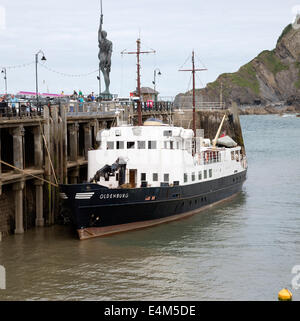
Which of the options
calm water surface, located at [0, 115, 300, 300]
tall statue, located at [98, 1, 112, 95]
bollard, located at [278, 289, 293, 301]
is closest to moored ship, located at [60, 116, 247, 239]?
calm water surface, located at [0, 115, 300, 300]

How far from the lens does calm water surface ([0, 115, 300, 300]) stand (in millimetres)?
25031

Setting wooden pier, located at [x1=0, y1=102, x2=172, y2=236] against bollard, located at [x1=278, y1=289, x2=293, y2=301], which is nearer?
bollard, located at [x1=278, y1=289, x2=293, y2=301]

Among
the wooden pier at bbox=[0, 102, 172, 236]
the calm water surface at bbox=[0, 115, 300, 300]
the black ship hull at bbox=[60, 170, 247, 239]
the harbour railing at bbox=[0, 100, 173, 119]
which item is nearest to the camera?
the calm water surface at bbox=[0, 115, 300, 300]

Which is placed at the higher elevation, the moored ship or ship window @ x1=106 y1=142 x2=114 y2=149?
ship window @ x1=106 y1=142 x2=114 y2=149

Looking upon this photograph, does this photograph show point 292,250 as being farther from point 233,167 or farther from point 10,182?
point 233,167

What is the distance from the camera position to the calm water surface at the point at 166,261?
25031mm

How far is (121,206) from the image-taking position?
110 ft

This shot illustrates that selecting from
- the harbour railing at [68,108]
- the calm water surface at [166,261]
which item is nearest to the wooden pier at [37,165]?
the harbour railing at [68,108]

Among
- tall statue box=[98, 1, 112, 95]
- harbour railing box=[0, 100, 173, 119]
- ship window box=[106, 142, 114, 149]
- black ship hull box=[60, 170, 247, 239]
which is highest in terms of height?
tall statue box=[98, 1, 112, 95]

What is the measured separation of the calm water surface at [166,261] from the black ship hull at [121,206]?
0.55 meters

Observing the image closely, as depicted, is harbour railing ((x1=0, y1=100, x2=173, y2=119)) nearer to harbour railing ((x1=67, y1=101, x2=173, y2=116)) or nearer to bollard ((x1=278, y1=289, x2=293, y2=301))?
harbour railing ((x1=67, y1=101, x2=173, y2=116))

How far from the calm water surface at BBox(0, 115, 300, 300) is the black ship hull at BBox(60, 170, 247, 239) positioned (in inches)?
21.8

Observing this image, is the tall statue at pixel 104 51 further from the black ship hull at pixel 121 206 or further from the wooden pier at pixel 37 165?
the black ship hull at pixel 121 206
